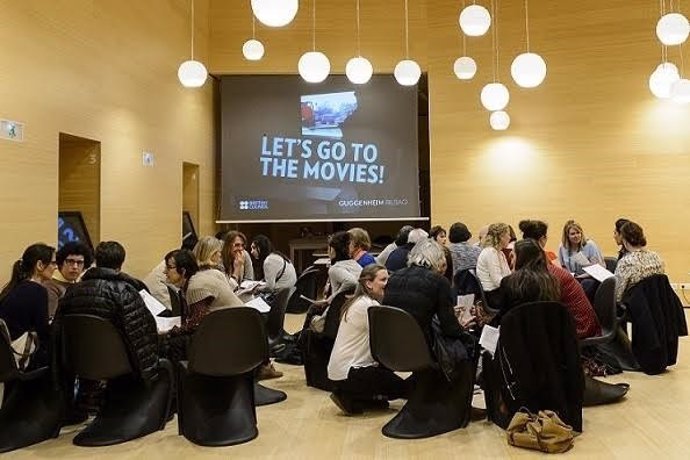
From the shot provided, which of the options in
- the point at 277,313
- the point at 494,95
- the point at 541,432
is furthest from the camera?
the point at 494,95

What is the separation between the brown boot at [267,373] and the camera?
18.4 feet

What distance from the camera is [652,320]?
5.46 meters

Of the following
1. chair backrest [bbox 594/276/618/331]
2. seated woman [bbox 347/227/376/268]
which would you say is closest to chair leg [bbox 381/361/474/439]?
chair backrest [bbox 594/276/618/331]

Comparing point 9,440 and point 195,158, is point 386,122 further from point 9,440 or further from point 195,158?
point 9,440

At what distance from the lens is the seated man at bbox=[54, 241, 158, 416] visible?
3770 mm

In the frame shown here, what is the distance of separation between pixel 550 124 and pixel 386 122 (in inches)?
97.0

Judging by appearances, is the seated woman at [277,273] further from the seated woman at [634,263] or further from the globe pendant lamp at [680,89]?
the globe pendant lamp at [680,89]

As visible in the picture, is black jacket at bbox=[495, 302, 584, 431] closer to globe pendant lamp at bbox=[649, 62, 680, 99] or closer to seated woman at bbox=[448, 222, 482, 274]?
seated woman at bbox=[448, 222, 482, 274]

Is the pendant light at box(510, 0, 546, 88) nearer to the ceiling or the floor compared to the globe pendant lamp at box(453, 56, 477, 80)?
nearer to the floor

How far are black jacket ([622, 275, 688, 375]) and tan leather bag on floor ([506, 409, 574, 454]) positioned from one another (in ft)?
6.83

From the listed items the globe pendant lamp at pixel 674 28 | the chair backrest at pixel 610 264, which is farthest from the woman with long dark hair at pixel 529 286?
the chair backrest at pixel 610 264

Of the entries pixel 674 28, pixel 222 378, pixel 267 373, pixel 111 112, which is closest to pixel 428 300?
pixel 222 378

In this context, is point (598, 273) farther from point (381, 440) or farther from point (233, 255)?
point (233, 255)

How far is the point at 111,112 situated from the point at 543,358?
5388mm
